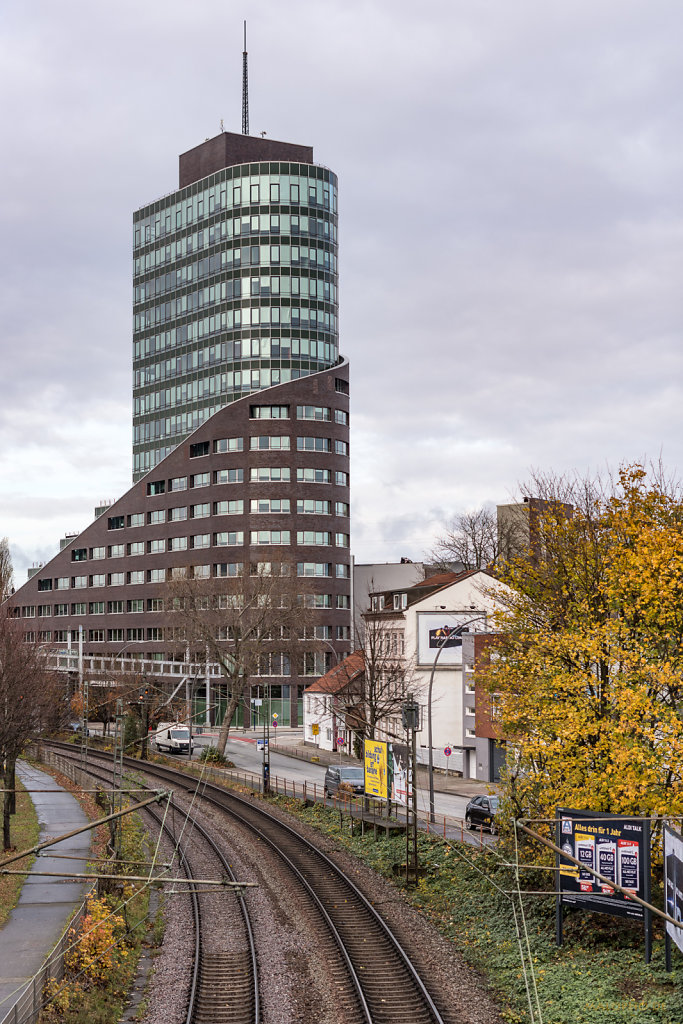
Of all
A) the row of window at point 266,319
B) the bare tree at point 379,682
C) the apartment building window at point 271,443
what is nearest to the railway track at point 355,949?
the bare tree at point 379,682

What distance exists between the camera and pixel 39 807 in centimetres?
5500

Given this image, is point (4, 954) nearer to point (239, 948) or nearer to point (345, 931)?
point (239, 948)

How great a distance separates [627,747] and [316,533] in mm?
86282

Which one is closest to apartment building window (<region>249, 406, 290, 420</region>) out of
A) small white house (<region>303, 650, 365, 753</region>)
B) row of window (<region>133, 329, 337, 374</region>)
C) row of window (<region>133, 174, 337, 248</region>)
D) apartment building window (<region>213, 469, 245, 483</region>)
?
apartment building window (<region>213, 469, 245, 483</region>)

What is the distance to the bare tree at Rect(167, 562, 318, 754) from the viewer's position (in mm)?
70250

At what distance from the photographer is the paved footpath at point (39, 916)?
2258cm

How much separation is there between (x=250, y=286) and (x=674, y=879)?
345ft

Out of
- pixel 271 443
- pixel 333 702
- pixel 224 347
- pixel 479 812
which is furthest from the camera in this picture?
pixel 224 347

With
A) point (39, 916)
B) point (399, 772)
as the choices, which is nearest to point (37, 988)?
point (39, 916)

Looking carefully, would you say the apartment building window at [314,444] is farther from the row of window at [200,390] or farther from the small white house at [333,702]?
the small white house at [333,702]

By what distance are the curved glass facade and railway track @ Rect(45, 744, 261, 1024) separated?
84.9 metres

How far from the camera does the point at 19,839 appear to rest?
43.8 metres

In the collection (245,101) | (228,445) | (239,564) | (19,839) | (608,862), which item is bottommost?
(19,839)

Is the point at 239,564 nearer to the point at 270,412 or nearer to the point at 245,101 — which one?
the point at 270,412
